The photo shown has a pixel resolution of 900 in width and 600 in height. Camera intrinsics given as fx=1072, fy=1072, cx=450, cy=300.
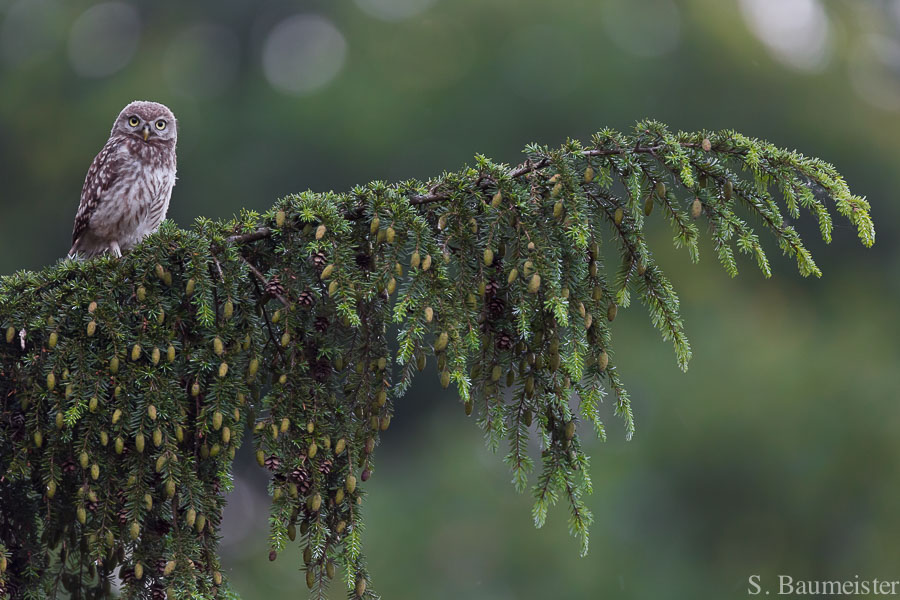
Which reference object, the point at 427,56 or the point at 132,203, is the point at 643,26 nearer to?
the point at 427,56

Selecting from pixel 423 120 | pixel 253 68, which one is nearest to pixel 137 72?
pixel 253 68

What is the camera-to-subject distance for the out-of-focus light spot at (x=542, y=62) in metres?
19.2

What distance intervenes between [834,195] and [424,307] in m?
1.09

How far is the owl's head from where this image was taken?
4707 millimetres

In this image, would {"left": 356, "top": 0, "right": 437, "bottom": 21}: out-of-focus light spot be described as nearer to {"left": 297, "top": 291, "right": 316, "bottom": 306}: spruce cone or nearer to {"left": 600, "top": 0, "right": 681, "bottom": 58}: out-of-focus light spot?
{"left": 600, "top": 0, "right": 681, "bottom": 58}: out-of-focus light spot

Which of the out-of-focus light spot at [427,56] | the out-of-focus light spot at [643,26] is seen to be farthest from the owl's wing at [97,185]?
the out-of-focus light spot at [643,26]

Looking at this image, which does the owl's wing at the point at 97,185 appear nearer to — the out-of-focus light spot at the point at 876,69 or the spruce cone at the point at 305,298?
the spruce cone at the point at 305,298

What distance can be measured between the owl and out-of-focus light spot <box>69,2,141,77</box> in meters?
16.8

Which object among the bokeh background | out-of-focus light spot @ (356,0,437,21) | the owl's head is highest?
out-of-focus light spot @ (356,0,437,21)

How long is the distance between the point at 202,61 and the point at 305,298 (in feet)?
63.5

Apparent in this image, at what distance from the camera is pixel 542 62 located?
19.8 metres

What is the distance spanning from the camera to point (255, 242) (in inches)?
109

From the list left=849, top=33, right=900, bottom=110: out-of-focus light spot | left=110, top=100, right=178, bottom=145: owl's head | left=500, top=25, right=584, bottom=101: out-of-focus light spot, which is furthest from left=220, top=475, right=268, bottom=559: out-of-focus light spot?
left=849, top=33, right=900, bottom=110: out-of-focus light spot

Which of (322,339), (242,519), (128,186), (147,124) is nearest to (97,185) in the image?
(128,186)
